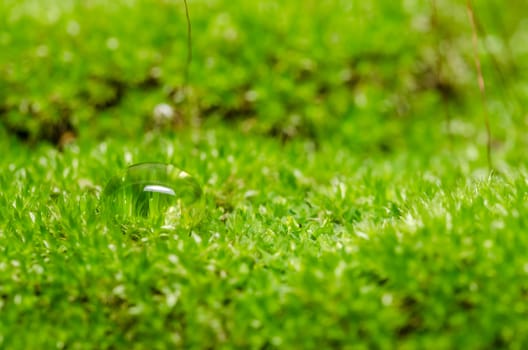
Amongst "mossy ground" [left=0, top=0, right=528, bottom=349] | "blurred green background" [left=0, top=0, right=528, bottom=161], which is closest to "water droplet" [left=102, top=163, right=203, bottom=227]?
"mossy ground" [left=0, top=0, right=528, bottom=349]

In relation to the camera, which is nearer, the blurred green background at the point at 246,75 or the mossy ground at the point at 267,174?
the mossy ground at the point at 267,174

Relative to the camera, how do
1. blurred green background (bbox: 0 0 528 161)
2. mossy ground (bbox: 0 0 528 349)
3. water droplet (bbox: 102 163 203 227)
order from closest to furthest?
1. mossy ground (bbox: 0 0 528 349)
2. water droplet (bbox: 102 163 203 227)
3. blurred green background (bbox: 0 0 528 161)

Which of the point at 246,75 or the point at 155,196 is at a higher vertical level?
the point at 246,75

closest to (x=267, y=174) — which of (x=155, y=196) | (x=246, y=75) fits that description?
(x=155, y=196)

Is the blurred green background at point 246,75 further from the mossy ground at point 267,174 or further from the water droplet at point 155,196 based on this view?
the water droplet at point 155,196

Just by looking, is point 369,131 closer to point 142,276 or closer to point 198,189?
point 198,189

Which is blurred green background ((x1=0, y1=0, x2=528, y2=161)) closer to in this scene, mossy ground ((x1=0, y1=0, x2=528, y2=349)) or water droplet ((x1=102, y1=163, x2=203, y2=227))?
Answer: mossy ground ((x1=0, y1=0, x2=528, y2=349))

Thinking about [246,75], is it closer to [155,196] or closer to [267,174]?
[267,174]

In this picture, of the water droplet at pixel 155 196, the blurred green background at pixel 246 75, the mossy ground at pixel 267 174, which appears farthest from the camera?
the blurred green background at pixel 246 75

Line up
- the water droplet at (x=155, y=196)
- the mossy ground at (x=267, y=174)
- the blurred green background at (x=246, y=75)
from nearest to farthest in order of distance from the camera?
the mossy ground at (x=267, y=174) → the water droplet at (x=155, y=196) → the blurred green background at (x=246, y=75)

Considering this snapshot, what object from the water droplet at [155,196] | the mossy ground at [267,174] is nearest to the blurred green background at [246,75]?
the mossy ground at [267,174]
